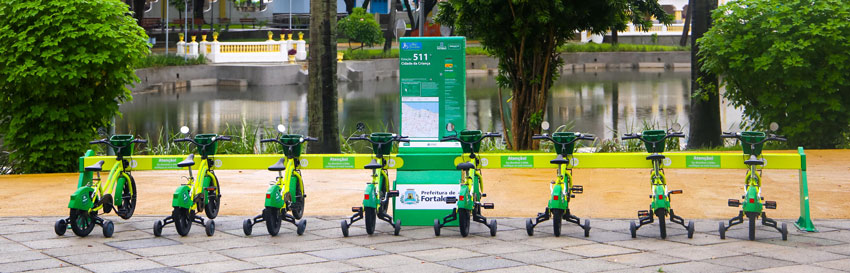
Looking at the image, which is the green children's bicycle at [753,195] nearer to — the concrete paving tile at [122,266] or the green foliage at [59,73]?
the concrete paving tile at [122,266]

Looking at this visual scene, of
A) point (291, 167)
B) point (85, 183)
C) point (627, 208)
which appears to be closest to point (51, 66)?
point (85, 183)

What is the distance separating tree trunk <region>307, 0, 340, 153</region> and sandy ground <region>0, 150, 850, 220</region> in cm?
267

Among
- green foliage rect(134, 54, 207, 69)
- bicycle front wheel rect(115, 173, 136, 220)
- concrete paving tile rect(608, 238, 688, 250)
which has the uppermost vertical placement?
green foliage rect(134, 54, 207, 69)

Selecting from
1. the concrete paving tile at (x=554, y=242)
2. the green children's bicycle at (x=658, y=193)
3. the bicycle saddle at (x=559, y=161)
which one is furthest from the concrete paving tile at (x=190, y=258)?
the green children's bicycle at (x=658, y=193)

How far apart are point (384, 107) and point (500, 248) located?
2510 centimetres

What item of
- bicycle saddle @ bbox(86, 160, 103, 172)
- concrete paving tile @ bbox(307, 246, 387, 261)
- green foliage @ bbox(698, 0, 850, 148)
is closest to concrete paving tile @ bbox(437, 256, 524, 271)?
concrete paving tile @ bbox(307, 246, 387, 261)

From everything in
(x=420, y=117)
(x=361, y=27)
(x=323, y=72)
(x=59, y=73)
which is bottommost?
(x=420, y=117)

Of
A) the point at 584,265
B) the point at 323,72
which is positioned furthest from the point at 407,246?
the point at 323,72

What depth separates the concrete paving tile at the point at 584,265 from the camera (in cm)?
736

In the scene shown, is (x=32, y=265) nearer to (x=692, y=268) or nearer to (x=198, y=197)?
(x=198, y=197)

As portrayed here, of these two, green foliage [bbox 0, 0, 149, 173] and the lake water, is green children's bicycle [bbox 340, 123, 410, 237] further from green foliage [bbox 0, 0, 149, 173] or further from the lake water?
the lake water

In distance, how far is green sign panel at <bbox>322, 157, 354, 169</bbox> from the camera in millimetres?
9242

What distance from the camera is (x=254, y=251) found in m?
8.13

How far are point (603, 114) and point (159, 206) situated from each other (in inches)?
806
